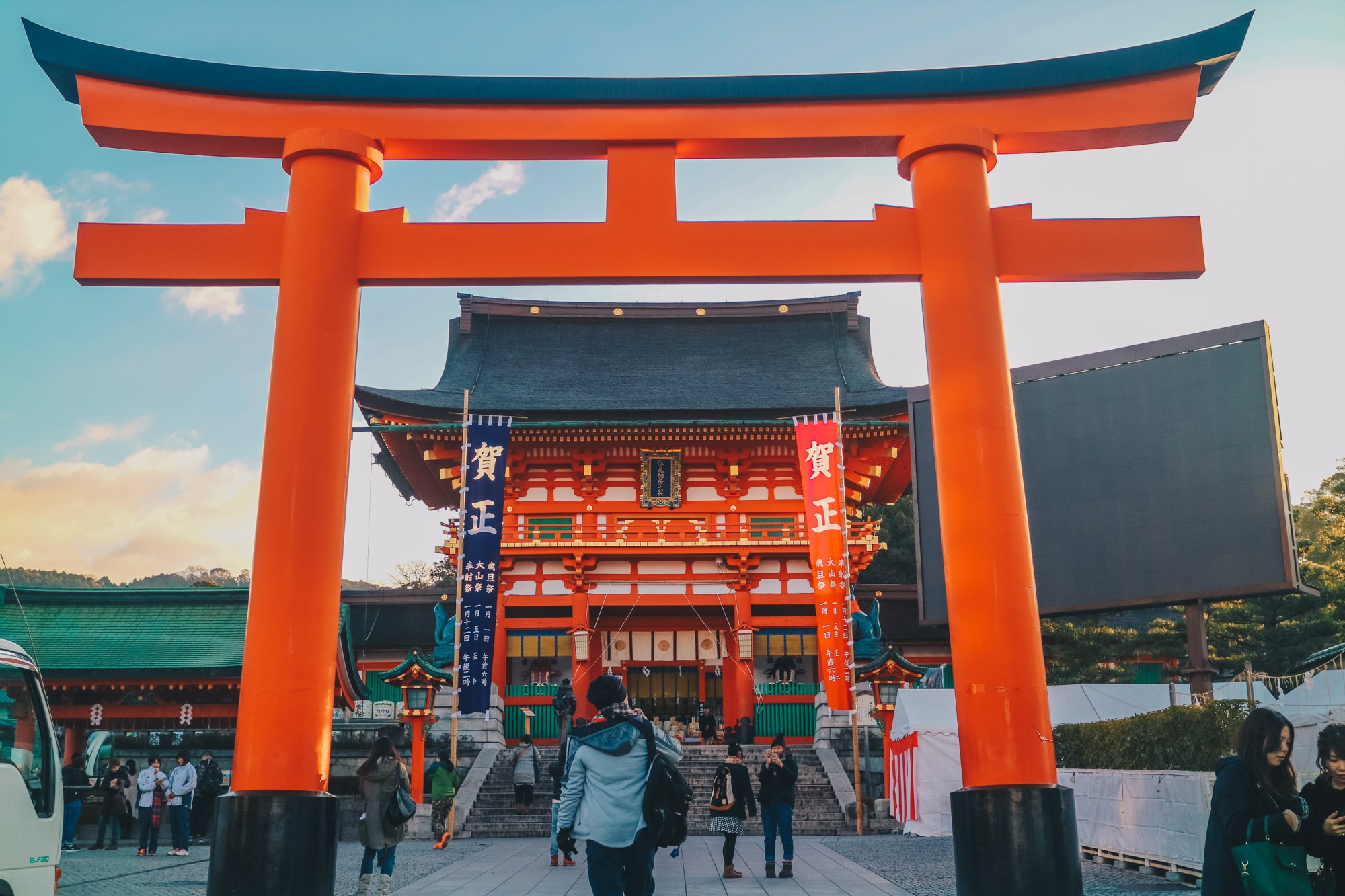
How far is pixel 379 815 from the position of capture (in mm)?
8289

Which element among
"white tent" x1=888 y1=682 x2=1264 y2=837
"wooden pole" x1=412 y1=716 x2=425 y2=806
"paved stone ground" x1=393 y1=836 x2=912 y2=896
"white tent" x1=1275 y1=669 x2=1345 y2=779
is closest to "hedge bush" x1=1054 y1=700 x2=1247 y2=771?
"white tent" x1=1275 y1=669 x2=1345 y2=779

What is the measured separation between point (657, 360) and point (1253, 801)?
79.2 feet

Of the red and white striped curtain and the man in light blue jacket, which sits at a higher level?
the man in light blue jacket

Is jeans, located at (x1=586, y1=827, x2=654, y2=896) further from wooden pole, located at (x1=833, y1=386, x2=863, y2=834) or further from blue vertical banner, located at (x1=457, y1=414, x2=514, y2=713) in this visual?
wooden pole, located at (x1=833, y1=386, x2=863, y2=834)

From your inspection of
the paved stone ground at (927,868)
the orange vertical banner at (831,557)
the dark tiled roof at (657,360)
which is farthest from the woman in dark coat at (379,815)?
the dark tiled roof at (657,360)

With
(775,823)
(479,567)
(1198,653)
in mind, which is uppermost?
(479,567)

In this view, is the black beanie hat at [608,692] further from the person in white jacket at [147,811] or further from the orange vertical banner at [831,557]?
the orange vertical banner at [831,557]

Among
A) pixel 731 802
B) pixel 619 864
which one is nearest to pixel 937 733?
pixel 731 802

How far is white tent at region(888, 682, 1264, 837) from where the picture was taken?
14367 mm

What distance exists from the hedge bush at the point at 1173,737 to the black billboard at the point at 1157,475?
369 centimetres

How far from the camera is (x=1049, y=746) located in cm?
713

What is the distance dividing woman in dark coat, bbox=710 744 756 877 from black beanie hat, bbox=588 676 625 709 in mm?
5574

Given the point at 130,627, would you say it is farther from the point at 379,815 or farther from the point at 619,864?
the point at 619,864

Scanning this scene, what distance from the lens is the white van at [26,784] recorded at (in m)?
5.24
